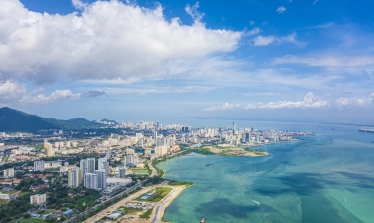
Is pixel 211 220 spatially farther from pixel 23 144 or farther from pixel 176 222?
A: pixel 23 144

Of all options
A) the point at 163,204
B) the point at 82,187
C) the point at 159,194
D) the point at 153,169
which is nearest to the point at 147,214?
the point at 163,204

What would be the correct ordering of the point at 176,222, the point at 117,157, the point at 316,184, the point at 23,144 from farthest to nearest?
the point at 23,144
the point at 117,157
the point at 316,184
the point at 176,222

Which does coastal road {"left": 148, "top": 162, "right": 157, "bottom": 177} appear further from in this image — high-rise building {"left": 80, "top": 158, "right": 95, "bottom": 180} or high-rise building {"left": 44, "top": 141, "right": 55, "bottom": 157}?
high-rise building {"left": 44, "top": 141, "right": 55, "bottom": 157}

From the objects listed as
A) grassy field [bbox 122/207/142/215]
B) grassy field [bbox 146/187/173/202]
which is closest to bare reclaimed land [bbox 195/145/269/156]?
grassy field [bbox 146/187/173/202]

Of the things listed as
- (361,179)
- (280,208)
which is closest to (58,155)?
(280,208)

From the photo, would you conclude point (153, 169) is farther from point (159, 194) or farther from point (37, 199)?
point (37, 199)

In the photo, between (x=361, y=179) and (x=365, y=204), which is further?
(x=361, y=179)

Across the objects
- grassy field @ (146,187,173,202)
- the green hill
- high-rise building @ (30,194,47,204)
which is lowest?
grassy field @ (146,187,173,202)

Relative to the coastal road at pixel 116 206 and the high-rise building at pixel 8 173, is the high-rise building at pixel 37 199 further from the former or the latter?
the high-rise building at pixel 8 173
